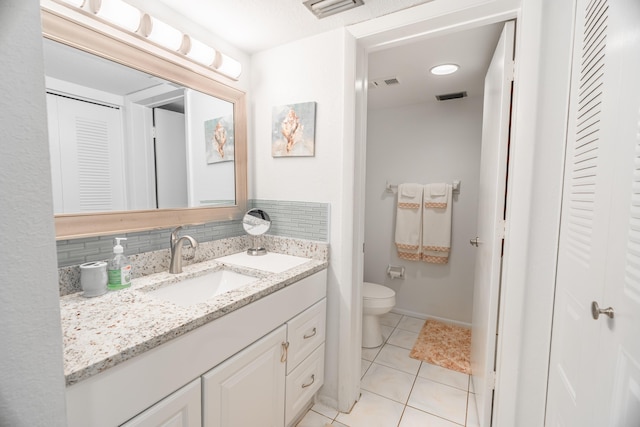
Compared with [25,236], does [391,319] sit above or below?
below

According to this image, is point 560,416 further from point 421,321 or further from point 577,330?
point 421,321

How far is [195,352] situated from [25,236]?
0.60 m

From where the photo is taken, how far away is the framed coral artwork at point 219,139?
157cm

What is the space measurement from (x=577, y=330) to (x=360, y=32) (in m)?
1.52

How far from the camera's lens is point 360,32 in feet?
4.73

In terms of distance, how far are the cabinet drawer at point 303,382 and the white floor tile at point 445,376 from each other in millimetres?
802

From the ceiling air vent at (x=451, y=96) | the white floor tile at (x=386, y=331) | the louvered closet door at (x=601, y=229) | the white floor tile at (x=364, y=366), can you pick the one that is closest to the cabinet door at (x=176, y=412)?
the louvered closet door at (x=601, y=229)

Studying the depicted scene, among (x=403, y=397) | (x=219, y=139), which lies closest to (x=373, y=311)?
(x=403, y=397)

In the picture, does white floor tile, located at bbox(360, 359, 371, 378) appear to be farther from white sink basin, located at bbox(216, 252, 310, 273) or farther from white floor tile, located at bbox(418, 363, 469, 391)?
white sink basin, located at bbox(216, 252, 310, 273)

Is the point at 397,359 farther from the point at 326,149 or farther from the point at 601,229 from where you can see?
the point at 601,229

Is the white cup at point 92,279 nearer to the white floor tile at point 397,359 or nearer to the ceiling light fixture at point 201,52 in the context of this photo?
the ceiling light fixture at point 201,52

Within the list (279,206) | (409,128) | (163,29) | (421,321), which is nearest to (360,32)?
(163,29)

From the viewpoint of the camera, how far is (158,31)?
1241mm

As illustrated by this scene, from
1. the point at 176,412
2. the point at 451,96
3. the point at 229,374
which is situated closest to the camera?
the point at 176,412
